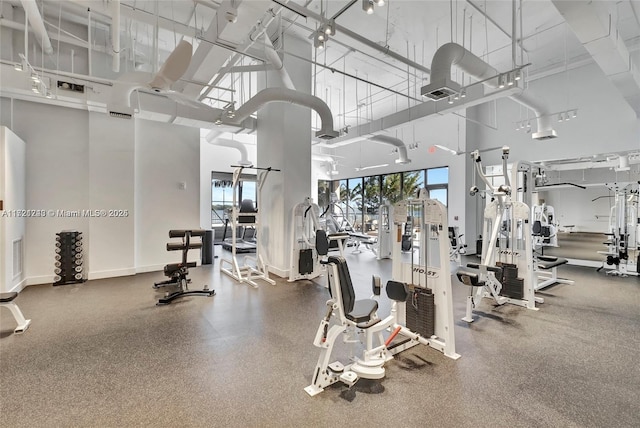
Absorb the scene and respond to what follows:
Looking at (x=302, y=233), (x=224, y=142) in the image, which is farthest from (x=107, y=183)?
(x=224, y=142)

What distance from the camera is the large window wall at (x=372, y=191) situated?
32.1 feet

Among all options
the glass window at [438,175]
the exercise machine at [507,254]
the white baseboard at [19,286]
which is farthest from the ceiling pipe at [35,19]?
the glass window at [438,175]

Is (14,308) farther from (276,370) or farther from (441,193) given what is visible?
(441,193)

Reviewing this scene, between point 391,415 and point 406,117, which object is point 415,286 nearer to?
point 391,415

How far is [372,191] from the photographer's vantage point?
12305 millimetres

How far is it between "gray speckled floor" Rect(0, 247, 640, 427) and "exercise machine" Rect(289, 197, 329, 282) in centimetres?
133

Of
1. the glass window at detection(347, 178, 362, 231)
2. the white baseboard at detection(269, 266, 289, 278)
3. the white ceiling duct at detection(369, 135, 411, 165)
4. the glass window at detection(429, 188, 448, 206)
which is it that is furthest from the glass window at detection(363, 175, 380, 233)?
the white baseboard at detection(269, 266, 289, 278)

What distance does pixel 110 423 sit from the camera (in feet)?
6.37

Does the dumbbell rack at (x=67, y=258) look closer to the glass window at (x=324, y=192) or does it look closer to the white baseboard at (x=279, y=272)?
the white baseboard at (x=279, y=272)

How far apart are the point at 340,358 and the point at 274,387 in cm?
70

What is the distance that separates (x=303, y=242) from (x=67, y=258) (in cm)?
420

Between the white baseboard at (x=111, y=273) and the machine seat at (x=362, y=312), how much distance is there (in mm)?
5318

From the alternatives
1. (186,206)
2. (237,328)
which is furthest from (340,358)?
(186,206)

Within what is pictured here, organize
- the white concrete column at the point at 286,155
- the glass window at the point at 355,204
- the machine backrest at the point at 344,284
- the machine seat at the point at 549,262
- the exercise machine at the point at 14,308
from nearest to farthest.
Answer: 1. the machine backrest at the point at 344,284
2. the exercise machine at the point at 14,308
3. the machine seat at the point at 549,262
4. the white concrete column at the point at 286,155
5. the glass window at the point at 355,204
